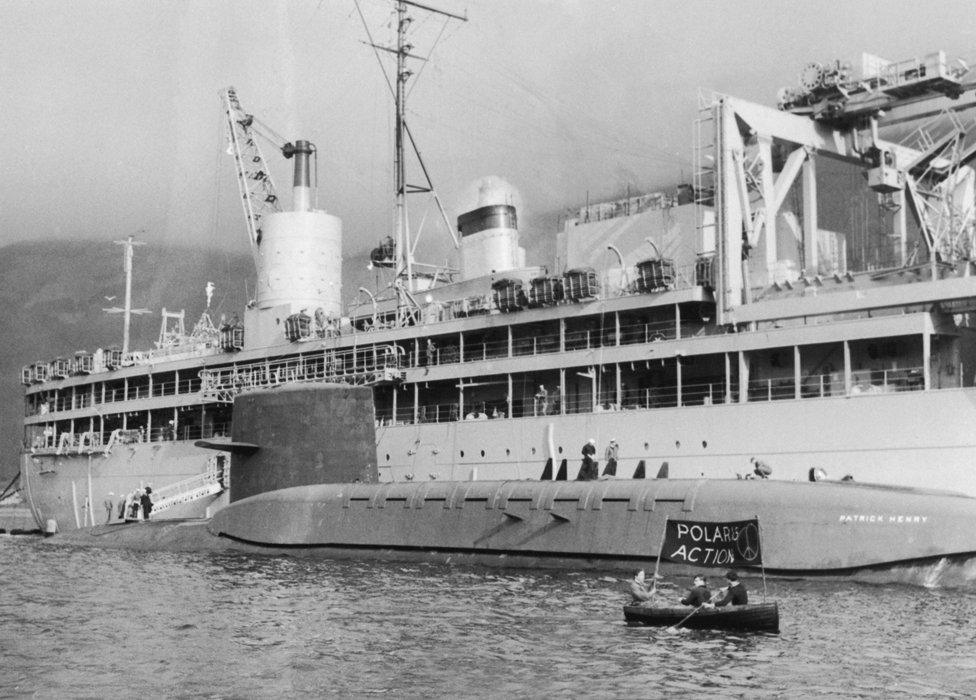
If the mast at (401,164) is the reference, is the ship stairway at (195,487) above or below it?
below

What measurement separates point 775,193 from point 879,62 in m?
5.37

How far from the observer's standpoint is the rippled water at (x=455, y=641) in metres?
17.0

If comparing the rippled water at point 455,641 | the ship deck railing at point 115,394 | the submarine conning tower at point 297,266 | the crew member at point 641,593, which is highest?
the submarine conning tower at point 297,266

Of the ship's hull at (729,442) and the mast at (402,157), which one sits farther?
the mast at (402,157)

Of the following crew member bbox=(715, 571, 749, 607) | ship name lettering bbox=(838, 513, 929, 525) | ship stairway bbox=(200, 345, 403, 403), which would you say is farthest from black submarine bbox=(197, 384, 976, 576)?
ship stairway bbox=(200, 345, 403, 403)

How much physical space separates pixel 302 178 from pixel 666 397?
2184 centimetres

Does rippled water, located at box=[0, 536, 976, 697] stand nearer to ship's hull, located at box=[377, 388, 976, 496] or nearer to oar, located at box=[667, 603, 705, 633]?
oar, located at box=[667, 603, 705, 633]

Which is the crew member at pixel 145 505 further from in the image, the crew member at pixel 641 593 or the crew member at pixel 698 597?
the crew member at pixel 698 597

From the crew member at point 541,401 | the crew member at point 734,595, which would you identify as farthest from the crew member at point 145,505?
the crew member at point 734,595

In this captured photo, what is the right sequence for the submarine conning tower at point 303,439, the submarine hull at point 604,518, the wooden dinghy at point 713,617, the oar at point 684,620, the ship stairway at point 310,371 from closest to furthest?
the wooden dinghy at point 713,617 → the oar at point 684,620 → the submarine hull at point 604,518 → the submarine conning tower at point 303,439 → the ship stairway at point 310,371

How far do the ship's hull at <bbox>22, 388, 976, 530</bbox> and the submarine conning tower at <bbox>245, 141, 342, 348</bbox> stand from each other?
28.3ft

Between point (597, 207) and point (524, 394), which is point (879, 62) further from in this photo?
point (524, 394)

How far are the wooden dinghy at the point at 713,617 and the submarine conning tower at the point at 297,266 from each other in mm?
32821

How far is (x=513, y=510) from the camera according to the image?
31.1 meters
